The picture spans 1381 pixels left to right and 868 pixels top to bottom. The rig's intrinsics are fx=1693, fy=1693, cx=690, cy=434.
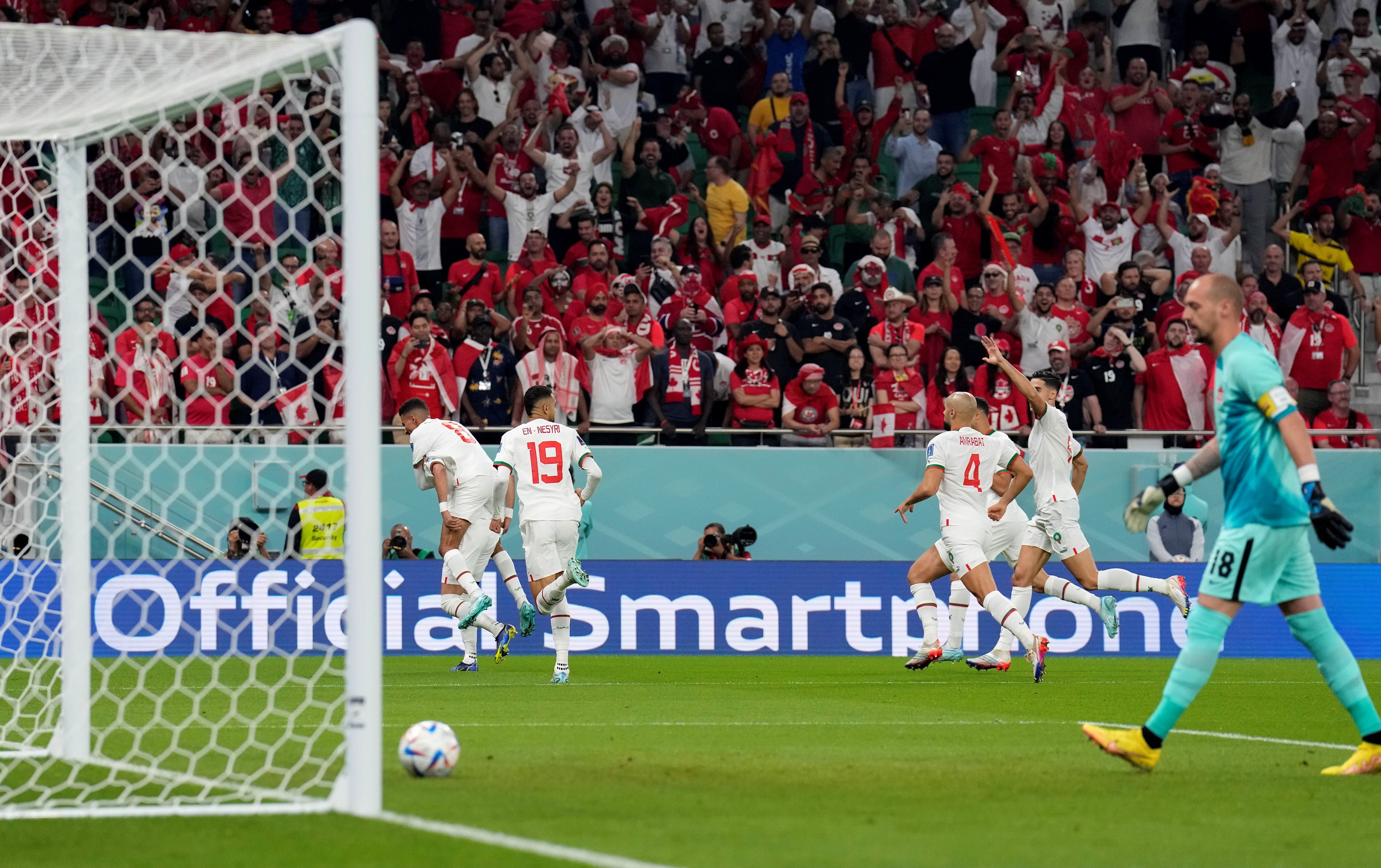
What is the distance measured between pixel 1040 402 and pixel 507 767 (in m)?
7.07

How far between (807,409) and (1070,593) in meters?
4.52

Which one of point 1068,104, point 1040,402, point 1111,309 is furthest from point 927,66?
point 1040,402

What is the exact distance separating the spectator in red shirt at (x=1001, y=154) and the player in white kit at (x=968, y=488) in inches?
292

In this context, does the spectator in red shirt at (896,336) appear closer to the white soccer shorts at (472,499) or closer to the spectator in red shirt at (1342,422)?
the spectator in red shirt at (1342,422)

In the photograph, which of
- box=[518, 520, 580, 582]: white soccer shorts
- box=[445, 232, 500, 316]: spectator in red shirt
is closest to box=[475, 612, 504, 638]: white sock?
box=[518, 520, 580, 582]: white soccer shorts

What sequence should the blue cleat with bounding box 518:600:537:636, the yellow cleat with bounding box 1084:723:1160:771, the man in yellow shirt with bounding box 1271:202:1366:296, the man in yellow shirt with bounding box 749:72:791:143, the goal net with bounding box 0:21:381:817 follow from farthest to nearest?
the man in yellow shirt with bounding box 749:72:791:143 < the man in yellow shirt with bounding box 1271:202:1366:296 < the blue cleat with bounding box 518:600:537:636 < the yellow cleat with bounding box 1084:723:1160:771 < the goal net with bounding box 0:21:381:817

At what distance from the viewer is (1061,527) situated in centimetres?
1423

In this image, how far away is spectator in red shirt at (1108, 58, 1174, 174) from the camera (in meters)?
21.7

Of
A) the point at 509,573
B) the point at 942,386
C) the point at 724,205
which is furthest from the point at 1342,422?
the point at 509,573

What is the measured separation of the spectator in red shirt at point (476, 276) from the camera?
1862 cm

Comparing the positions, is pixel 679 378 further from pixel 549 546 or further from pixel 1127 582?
pixel 1127 582

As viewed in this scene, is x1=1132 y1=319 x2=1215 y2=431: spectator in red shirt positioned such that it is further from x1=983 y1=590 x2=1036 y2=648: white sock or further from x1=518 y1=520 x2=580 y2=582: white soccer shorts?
x1=518 y1=520 x2=580 y2=582: white soccer shorts

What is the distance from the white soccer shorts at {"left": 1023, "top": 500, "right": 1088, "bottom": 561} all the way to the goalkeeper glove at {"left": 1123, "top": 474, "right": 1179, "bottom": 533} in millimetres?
6734

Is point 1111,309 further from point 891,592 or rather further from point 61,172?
point 61,172
